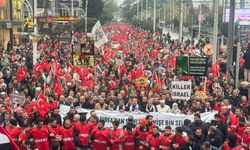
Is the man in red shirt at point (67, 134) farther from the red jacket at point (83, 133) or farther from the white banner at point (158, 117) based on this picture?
the white banner at point (158, 117)

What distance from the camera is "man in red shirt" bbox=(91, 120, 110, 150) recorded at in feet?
39.5

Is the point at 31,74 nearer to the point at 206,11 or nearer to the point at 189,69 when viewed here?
the point at 189,69

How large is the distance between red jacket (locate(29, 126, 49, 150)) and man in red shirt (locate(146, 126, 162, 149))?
2280 mm

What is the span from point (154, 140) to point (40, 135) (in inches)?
99.8

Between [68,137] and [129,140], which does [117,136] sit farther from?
[68,137]

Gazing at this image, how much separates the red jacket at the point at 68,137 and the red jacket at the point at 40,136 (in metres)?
0.35

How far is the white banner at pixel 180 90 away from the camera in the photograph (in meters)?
15.9

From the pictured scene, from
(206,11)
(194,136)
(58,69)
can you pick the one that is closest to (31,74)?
(58,69)

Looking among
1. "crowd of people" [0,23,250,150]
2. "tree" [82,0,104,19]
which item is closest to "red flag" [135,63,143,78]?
"crowd of people" [0,23,250,150]

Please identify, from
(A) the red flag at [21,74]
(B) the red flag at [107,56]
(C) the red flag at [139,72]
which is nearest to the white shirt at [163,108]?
(C) the red flag at [139,72]

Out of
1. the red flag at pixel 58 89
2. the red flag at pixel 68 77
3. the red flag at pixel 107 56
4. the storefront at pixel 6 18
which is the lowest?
the red flag at pixel 58 89

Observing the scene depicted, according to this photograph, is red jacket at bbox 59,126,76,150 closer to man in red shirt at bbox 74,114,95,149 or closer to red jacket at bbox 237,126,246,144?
man in red shirt at bbox 74,114,95,149

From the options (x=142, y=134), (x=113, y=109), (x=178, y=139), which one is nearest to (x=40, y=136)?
(x=142, y=134)

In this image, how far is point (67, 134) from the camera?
12.1 m
